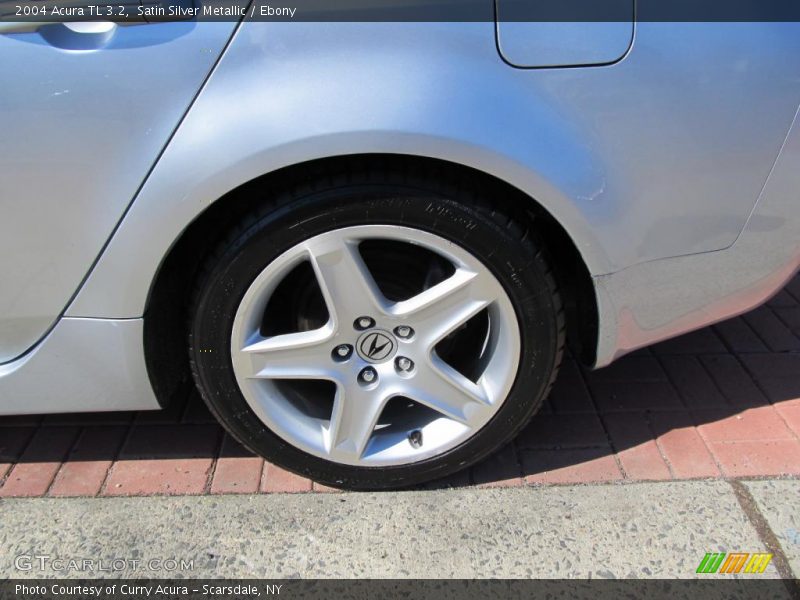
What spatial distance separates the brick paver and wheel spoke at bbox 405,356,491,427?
274 mm

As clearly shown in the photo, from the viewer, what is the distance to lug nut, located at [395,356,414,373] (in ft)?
6.48

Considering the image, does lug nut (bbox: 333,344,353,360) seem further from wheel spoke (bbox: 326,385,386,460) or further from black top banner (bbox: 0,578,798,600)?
black top banner (bbox: 0,578,798,600)

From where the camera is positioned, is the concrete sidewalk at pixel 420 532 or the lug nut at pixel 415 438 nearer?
the concrete sidewalk at pixel 420 532

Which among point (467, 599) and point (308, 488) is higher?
point (467, 599)

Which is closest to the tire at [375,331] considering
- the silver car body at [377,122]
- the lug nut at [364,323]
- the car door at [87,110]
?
the lug nut at [364,323]

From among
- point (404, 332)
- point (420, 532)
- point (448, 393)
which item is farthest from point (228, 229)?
point (420, 532)

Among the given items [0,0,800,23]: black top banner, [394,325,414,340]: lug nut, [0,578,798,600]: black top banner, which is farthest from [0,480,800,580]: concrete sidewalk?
→ [0,0,800,23]: black top banner

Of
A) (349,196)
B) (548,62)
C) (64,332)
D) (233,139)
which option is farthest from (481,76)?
(64,332)

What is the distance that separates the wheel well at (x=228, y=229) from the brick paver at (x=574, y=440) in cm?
35

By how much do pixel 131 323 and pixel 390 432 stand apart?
79 cm

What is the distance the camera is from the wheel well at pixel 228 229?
1759mm

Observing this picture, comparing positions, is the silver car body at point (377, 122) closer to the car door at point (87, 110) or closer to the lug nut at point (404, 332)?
the car door at point (87, 110)

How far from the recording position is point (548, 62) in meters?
1.61

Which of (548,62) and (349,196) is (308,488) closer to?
(349,196)
